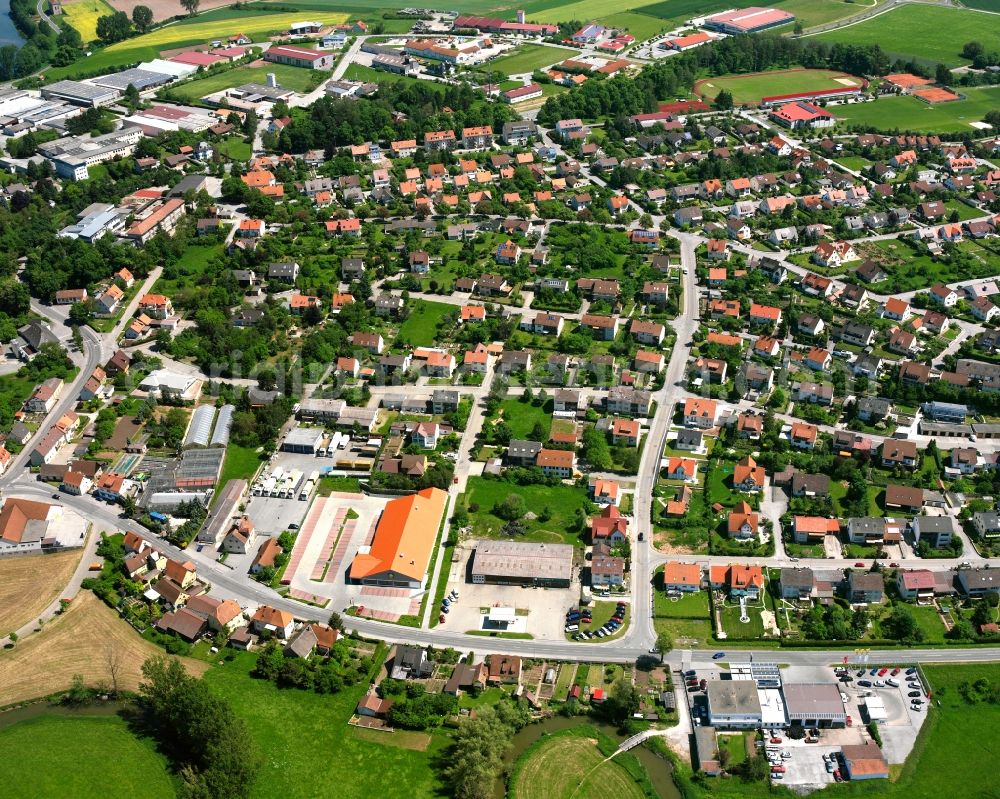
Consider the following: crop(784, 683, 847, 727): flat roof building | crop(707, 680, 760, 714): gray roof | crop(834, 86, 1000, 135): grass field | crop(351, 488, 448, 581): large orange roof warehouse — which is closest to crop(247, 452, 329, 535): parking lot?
crop(351, 488, 448, 581): large orange roof warehouse

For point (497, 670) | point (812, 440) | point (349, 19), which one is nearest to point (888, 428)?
point (812, 440)

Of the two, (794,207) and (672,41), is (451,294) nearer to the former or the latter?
(794,207)

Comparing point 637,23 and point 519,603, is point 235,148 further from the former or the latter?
point 519,603

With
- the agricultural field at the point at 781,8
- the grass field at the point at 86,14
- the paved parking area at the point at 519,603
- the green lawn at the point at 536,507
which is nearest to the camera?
the paved parking area at the point at 519,603

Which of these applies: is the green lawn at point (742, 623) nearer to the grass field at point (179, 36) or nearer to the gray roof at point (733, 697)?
the gray roof at point (733, 697)

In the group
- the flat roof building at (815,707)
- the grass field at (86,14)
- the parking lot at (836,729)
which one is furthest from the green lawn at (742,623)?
the grass field at (86,14)

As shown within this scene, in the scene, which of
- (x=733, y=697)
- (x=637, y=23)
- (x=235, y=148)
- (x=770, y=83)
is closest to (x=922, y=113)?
(x=770, y=83)
